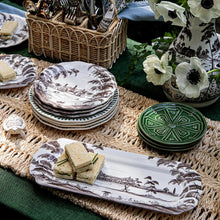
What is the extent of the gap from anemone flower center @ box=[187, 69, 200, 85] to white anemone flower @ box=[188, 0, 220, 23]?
0.45ft

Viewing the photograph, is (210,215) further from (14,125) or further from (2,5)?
(2,5)

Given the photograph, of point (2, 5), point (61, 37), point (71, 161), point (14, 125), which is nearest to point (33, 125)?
point (14, 125)

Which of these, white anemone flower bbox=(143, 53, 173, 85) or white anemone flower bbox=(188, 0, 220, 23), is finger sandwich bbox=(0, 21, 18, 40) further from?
white anemone flower bbox=(188, 0, 220, 23)

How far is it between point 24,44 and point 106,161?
76 cm

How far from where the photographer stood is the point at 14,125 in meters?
1.01

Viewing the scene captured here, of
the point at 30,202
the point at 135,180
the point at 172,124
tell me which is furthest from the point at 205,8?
the point at 30,202

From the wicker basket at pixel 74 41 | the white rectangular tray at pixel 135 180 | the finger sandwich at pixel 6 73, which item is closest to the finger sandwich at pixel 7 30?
the wicker basket at pixel 74 41

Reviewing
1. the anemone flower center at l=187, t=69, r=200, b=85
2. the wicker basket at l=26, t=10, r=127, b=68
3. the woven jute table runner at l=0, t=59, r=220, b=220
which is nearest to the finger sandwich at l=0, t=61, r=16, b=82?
the woven jute table runner at l=0, t=59, r=220, b=220

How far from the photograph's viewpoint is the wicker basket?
4.07ft

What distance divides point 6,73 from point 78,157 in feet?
1.58

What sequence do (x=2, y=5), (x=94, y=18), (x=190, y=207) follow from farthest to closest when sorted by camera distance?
(x=2, y=5) < (x=94, y=18) < (x=190, y=207)

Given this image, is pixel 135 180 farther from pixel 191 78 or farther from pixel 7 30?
pixel 7 30

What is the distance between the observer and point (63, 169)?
85 centimetres

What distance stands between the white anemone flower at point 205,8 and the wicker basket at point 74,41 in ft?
1.26
